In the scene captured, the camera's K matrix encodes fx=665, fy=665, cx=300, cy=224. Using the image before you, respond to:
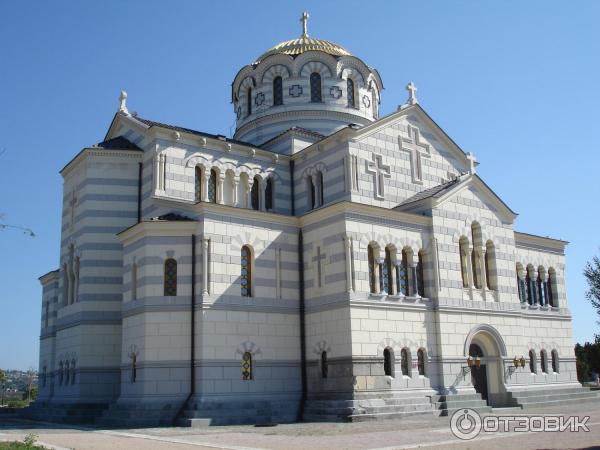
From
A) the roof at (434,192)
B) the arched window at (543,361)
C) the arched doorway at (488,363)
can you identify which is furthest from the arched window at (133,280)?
the arched window at (543,361)

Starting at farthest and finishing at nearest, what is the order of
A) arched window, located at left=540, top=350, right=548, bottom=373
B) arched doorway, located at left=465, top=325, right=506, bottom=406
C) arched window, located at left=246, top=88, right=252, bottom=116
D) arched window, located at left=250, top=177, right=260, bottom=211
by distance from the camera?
arched window, located at left=246, top=88, right=252, bottom=116
arched window, located at left=540, top=350, right=548, bottom=373
arched window, located at left=250, top=177, right=260, bottom=211
arched doorway, located at left=465, top=325, right=506, bottom=406

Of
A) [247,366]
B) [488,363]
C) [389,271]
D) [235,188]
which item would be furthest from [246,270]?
[488,363]

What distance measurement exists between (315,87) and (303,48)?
2.76 m

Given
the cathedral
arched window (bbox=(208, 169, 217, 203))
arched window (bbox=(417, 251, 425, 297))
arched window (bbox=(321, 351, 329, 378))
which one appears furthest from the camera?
arched window (bbox=(208, 169, 217, 203))

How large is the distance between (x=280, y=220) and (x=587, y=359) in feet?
143

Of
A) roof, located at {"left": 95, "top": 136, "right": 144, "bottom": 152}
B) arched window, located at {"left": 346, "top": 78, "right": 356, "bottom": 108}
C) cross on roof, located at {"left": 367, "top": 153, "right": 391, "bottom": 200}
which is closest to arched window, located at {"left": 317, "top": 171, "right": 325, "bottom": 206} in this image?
cross on roof, located at {"left": 367, "top": 153, "right": 391, "bottom": 200}

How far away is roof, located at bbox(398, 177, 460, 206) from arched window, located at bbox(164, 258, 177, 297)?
11.3 m

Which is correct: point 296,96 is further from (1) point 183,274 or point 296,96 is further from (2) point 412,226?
(1) point 183,274

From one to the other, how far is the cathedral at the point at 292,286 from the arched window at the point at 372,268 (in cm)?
10

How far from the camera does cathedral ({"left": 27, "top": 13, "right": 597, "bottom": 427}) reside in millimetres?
27062

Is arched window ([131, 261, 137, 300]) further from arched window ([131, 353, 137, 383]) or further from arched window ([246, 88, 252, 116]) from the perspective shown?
arched window ([246, 88, 252, 116])

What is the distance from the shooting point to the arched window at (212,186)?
31859 millimetres

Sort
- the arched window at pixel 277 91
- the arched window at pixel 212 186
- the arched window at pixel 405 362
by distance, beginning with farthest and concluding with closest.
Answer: the arched window at pixel 277 91 → the arched window at pixel 212 186 → the arched window at pixel 405 362

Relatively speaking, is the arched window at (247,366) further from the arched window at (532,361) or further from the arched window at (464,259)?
the arched window at (532,361)
